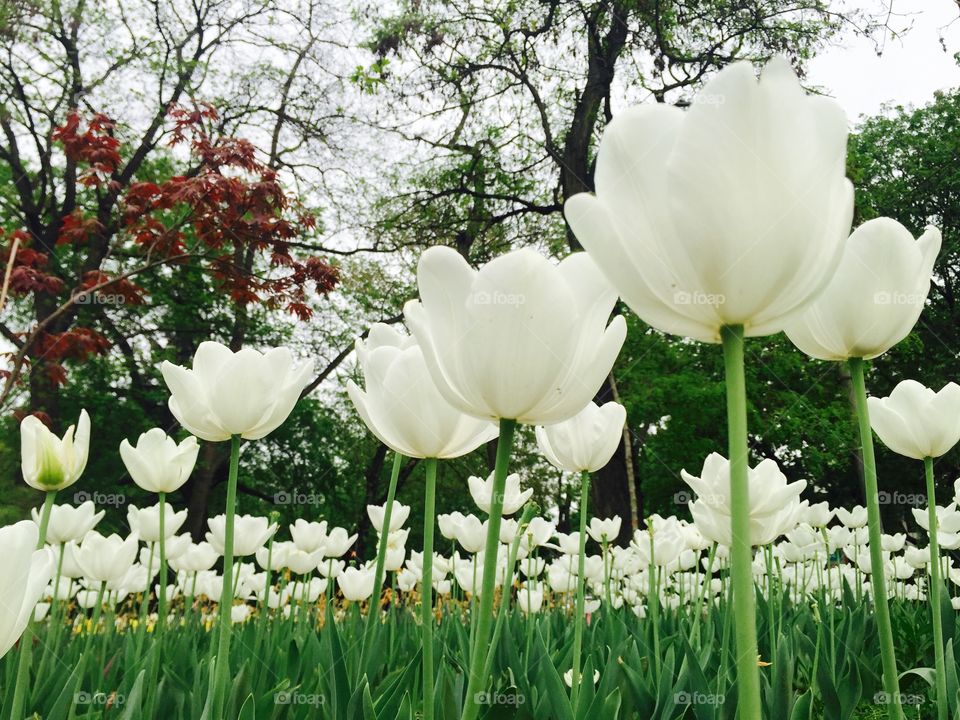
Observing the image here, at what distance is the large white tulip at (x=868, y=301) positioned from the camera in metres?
0.80

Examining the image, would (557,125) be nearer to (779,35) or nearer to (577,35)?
(577,35)

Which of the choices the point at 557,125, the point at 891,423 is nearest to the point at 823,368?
the point at 557,125

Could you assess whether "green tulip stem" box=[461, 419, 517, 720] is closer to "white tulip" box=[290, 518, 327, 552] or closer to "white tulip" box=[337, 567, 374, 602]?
"white tulip" box=[290, 518, 327, 552]

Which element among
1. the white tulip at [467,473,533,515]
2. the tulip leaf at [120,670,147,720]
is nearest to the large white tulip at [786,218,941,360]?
the white tulip at [467,473,533,515]

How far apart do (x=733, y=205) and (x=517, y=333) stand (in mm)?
221

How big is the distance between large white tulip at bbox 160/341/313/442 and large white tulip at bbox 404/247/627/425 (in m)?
0.58

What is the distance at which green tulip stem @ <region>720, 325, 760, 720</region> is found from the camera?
0.44m

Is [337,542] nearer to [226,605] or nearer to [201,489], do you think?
[226,605]

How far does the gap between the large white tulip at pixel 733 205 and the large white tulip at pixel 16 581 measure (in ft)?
1.90

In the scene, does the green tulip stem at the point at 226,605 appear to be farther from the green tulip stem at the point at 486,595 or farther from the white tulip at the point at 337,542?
the white tulip at the point at 337,542

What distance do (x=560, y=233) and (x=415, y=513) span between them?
23.7 feet

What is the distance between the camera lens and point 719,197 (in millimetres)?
513

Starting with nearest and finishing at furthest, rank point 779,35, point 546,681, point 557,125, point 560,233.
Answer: point 546,681 < point 779,35 < point 557,125 < point 560,233

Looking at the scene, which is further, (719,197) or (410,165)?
(410,165)
